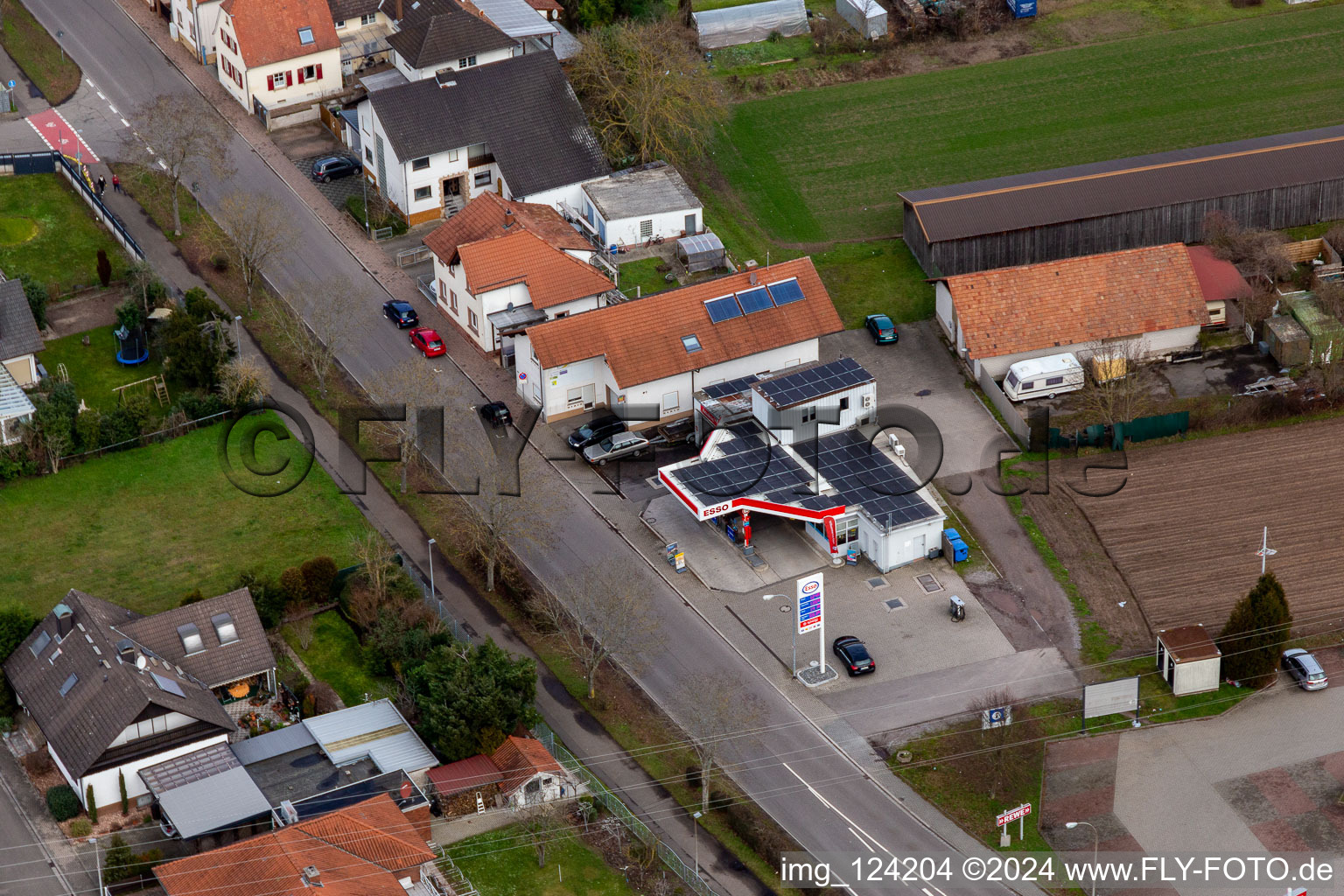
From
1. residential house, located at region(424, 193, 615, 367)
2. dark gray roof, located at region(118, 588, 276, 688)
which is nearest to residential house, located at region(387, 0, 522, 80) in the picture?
residential house, located at region(424, 193, 615, 367)

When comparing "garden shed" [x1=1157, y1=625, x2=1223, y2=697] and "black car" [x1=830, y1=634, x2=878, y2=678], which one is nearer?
"garden shed" [x1=1157, y1=625, x2=1223, y2=697]

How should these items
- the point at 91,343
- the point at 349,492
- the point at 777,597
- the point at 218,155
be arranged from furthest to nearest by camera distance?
the point at 218,155
the point at 91,343
the point at 349,492
the point at 777,597

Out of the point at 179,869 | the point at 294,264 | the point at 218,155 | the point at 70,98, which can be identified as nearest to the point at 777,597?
the point at 179,869

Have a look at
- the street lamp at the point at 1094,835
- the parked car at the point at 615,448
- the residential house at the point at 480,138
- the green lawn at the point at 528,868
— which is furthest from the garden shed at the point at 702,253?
the street lamp at the point at 1094,835

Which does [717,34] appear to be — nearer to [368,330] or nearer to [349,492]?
[368,330]

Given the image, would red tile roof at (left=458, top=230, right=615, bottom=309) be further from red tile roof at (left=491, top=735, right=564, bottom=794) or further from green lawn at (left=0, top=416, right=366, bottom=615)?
red tile roof at (left=491, top=735, right=564, bottom=794)
